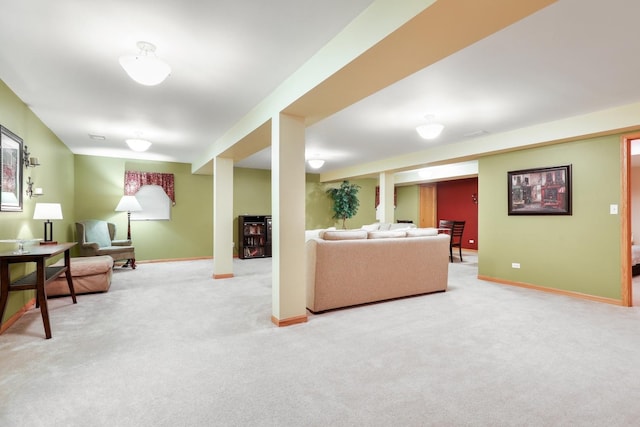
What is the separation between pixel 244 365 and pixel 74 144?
5801 millimetres

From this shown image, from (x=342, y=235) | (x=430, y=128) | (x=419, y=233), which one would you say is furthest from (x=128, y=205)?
(x=430, y=128)

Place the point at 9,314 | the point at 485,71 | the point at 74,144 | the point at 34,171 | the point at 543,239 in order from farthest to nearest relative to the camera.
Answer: the point at 74,144 < the point at 543,239 < the point at 34,171 < the point at 9,314 < the point at 485,71

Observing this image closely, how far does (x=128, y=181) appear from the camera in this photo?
7.09m

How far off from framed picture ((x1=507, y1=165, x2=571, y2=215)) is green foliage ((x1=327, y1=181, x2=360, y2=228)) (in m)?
4.96

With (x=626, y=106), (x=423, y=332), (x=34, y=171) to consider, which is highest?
(x=626, y=106)

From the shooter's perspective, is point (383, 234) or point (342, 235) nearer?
point (342, 235)

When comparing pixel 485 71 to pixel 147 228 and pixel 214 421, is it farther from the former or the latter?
pixel 147 228

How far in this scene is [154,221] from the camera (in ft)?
24.2

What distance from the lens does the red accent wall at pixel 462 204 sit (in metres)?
9.46

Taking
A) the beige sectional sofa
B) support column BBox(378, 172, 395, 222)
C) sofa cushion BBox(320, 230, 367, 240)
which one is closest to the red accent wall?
support column BBox(378, 172, 395, 222)

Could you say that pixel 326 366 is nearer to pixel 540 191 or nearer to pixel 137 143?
pixel 540 191

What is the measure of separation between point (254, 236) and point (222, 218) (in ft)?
8.81

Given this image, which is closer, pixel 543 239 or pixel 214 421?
pixel 214 421

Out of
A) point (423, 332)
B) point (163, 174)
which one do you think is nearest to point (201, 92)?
point (423, 332)
